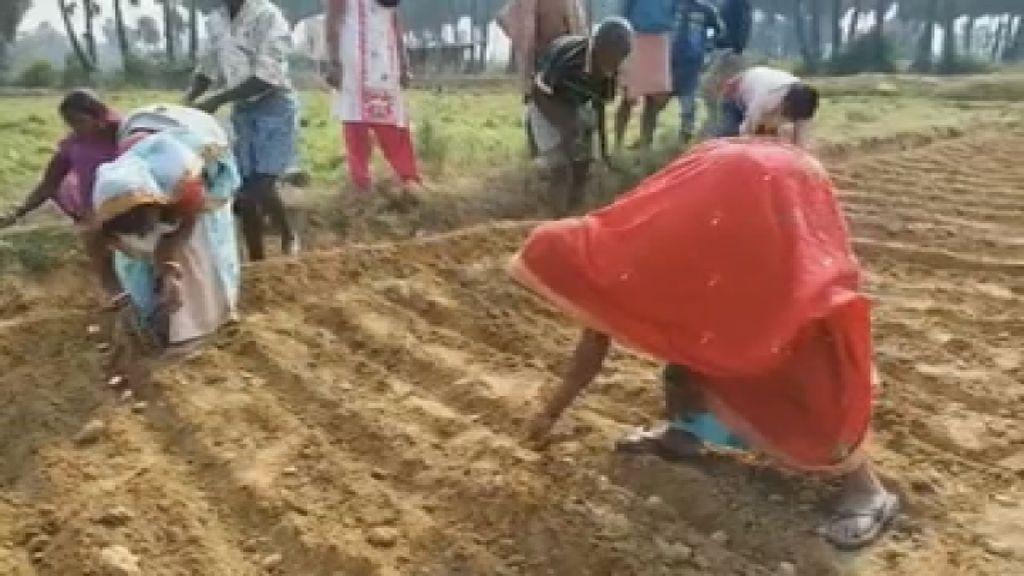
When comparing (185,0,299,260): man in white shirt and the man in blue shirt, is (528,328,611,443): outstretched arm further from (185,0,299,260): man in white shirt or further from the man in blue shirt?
the man in blue shirt

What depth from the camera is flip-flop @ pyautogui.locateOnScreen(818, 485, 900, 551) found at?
3.65 meters

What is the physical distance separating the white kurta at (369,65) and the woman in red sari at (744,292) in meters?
4.20

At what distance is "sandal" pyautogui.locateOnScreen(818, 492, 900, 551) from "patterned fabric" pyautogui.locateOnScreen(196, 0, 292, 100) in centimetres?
390

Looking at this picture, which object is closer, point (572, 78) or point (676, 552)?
point (676, 552)

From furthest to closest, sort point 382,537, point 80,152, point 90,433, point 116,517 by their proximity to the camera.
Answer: point 80,152
point 90,433
point 116,517
point 382,537

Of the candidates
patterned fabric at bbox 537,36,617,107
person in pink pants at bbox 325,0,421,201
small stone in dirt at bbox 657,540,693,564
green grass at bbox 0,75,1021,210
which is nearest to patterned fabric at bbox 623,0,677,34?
green grass at bbox 0,75,1021,210

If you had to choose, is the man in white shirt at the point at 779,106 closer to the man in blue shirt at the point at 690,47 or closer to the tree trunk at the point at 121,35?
the man in blue shirt at the point at 690,47

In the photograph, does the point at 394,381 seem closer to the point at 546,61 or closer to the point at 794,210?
the point at 794,210

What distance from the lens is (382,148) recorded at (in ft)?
26.1

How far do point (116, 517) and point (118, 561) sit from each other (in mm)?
257


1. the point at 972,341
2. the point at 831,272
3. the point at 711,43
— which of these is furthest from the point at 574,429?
the point at 711,43

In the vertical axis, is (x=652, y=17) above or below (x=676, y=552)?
above

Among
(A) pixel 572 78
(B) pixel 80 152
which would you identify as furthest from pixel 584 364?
(A) pixel 572 78

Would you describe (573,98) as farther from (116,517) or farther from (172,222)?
(116,517)
